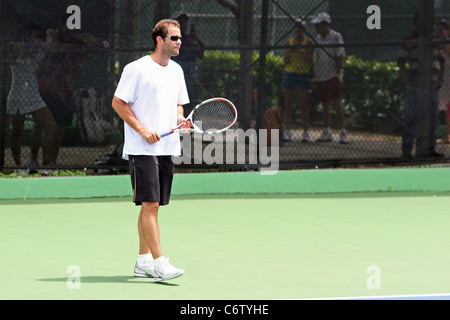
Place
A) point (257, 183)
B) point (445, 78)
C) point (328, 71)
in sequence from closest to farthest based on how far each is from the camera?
point (257, 183)
point (328, 71)
point (445, 78)

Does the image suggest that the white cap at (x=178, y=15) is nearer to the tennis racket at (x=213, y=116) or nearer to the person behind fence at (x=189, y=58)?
the person behind fence at (x=189, y=58)

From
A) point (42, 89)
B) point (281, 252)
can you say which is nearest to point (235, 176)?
point (42, 89)

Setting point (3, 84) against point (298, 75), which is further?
point (298, 75)

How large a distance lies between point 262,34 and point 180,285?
523cm

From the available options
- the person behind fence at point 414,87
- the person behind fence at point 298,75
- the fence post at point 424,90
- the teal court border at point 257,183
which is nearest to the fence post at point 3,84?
the teal court border at point 257,183

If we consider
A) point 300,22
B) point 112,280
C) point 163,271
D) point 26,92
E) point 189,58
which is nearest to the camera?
point 163,271

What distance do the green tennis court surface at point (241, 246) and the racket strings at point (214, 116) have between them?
100 centimetres

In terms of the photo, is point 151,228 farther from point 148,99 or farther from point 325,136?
point 325,136

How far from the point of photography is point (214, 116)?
6730mm

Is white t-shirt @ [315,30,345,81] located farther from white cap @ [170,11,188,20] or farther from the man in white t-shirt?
the man in white t-shirt

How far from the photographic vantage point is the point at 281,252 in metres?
7.29

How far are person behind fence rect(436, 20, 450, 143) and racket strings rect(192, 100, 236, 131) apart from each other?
5247 millimetres

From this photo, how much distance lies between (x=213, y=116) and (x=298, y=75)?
15.2 ft

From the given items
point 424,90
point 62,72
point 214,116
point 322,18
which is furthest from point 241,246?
point 424,90
